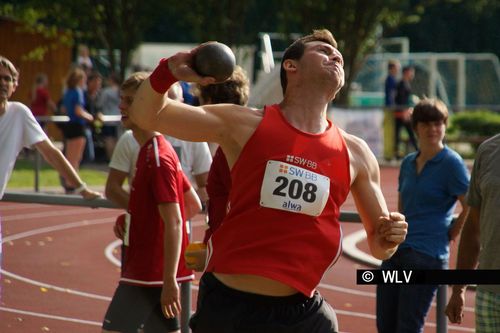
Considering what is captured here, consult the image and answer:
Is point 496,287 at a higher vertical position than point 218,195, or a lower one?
lower

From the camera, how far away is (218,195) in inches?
191

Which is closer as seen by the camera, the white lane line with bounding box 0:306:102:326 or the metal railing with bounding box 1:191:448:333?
the metal railing with bounding box 1:191:448:333

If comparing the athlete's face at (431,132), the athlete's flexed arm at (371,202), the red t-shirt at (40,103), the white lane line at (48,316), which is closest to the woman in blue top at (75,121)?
the red t-shirt at (40,103)

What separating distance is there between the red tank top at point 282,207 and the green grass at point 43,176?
1529 cm

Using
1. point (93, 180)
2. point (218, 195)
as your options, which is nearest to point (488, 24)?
point (93, 180)

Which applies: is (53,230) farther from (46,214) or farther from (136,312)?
(136,312)

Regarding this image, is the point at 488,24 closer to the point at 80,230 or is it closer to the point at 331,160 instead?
the point at 80,230

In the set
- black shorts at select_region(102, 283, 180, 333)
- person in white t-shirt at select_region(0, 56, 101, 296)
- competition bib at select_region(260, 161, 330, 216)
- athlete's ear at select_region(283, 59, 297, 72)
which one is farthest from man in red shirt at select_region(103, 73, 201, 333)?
competition bib at select_region(260, 161, 330, 216)

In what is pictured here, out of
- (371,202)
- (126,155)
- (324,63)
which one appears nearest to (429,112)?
(126,155)

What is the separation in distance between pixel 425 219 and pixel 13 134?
2.44 m

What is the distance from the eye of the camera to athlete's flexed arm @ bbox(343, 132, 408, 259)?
4.35 metres

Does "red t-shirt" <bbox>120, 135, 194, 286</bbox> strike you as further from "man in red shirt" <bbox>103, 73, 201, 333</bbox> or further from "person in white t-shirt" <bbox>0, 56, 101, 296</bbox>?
"person in white t-shirt" <bbox>0, 56, 101, 296</bbox>

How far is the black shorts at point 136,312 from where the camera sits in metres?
5.77

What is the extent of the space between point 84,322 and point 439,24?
172ft
